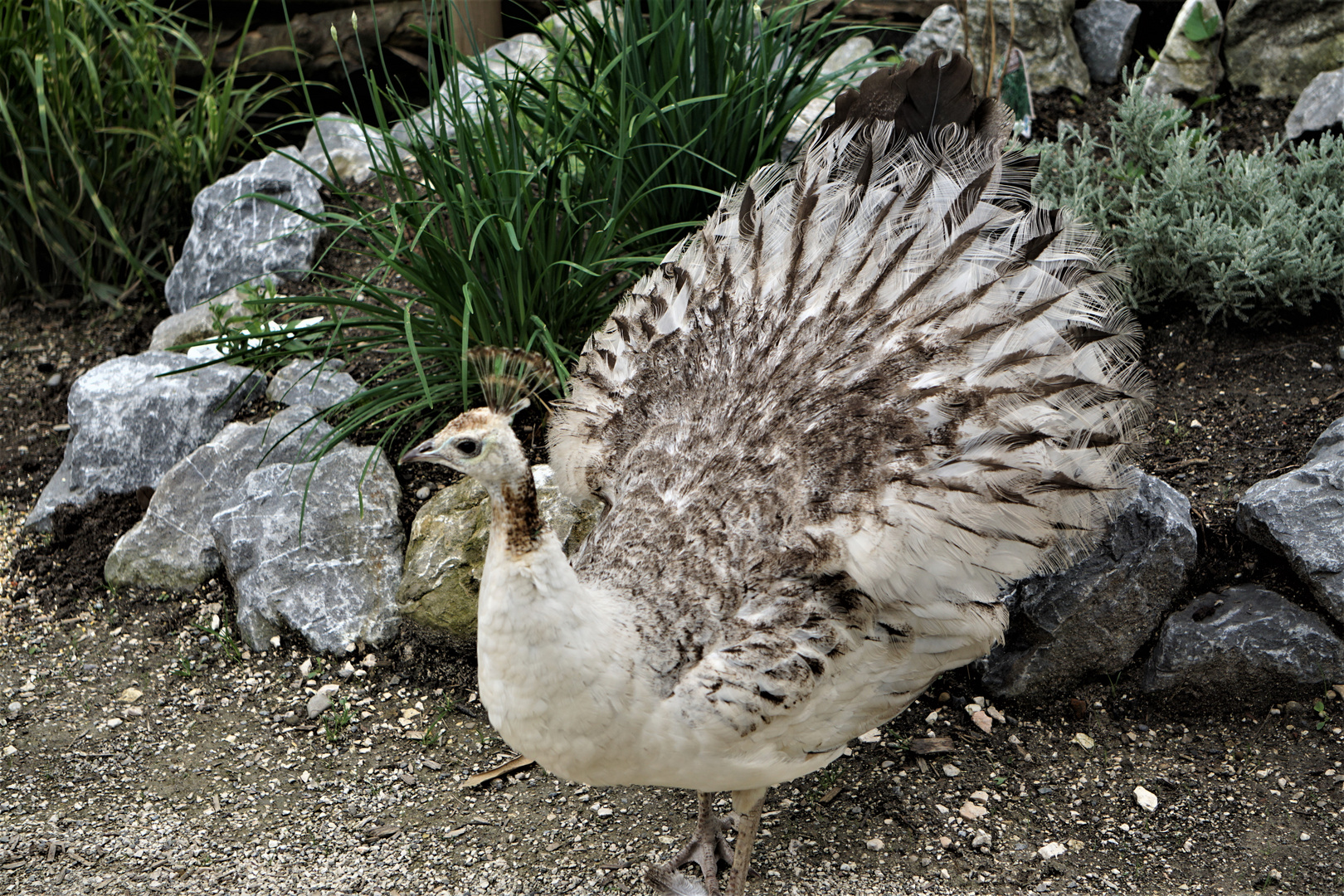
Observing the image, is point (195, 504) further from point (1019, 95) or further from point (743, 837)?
point (1019, 95)

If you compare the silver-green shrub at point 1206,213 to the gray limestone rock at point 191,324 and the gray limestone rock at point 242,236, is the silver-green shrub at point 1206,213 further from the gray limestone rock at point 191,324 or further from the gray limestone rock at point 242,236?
the gray limestone rock at point 191,324

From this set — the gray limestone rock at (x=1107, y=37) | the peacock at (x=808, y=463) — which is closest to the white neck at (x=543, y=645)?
the peacock at (x=808, y=463)

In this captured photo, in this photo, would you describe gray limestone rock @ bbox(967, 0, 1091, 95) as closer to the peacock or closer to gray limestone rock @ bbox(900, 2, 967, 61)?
gray limestone rock @ bbox(900, 2, 967, 61)

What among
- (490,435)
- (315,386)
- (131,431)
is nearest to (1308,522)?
(490,435)

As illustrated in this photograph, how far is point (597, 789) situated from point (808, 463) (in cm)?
125

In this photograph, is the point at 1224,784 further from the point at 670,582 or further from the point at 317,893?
the point at 317,893

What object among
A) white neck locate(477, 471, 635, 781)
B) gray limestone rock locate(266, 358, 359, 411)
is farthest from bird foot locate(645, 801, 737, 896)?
gray limestone rock locate(266, 358, 359, 411)

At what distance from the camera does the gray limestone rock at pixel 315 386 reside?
13.9 feet

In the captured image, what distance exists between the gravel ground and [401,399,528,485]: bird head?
1356mm

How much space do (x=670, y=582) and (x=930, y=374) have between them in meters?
0.78

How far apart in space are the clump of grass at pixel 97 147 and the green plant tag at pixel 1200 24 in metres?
4.13

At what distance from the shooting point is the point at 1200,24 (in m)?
4.99

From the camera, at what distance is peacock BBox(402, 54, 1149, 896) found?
2.33 meters

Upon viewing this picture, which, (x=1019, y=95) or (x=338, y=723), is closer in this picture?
(x=338, y=723)
